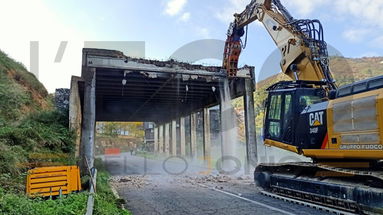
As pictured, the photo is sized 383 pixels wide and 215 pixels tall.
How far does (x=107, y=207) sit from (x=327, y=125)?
17.1 ft

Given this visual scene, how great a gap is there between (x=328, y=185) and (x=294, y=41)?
4.40 m

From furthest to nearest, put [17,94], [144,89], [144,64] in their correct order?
1. [144,89]
2. [144,64]
3. [17,94]

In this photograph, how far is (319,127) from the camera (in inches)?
284

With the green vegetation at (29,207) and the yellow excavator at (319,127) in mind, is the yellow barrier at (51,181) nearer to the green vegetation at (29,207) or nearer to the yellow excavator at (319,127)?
the green vegetation at (29,207)

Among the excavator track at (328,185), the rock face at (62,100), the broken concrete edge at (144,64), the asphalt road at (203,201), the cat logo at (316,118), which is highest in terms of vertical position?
the broken concrete edge at (144,64)

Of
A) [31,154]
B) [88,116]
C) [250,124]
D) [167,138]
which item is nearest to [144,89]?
[88,116]

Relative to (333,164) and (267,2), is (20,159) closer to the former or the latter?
(333,164)

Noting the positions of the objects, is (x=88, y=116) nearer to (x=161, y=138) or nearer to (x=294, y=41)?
(x=294, y=41)

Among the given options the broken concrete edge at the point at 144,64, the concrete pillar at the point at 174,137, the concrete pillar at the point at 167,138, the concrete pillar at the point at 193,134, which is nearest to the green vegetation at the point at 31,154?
the broken concrete edge at the point at 144,64

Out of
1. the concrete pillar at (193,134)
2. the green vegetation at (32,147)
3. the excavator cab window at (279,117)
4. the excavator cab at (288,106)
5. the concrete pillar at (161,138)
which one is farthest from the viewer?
the concrete pillar at (161,138)

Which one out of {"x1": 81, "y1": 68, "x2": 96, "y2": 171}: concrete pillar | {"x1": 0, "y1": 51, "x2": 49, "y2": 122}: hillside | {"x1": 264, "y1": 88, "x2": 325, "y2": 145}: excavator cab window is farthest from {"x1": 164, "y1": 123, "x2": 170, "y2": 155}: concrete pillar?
{"x1": 264, "y1": 88, "x2": 325, "y2": 145}: excavator cab window

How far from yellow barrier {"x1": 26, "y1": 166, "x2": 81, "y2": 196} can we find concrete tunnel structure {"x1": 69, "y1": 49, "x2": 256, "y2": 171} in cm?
462

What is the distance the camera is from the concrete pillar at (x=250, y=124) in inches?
619

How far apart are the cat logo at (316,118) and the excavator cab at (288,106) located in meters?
0.35
